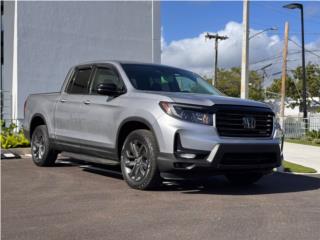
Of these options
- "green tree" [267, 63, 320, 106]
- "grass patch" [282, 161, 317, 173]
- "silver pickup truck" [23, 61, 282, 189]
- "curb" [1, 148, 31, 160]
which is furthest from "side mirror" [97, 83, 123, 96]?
"green tree" [267, 63, 320, 106]

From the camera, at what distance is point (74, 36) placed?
1877 centimetres

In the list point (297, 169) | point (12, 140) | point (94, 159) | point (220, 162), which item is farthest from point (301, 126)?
point (220, 162)

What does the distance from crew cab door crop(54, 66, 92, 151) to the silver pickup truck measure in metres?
0.02

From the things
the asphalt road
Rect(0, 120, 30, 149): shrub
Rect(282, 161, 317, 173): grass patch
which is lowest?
Rect(282, 161, 317, 173): grass patch

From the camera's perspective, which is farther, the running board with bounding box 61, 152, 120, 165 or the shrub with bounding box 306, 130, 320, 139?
the shrub with bounding box 306, 130, 320, 139

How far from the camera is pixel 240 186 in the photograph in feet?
27.5

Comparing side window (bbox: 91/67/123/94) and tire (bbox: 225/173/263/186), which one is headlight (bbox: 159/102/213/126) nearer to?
side window (bbox: 91/67/123/94)

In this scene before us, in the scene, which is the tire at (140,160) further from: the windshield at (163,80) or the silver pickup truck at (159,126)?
the windshield at (163,80)

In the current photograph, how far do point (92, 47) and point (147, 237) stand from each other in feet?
48.7

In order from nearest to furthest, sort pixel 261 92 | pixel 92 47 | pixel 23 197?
pixel 23 197 → pixel 92 47 → pixel 261 92

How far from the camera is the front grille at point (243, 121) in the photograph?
283 inches

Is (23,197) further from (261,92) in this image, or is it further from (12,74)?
(261,92)

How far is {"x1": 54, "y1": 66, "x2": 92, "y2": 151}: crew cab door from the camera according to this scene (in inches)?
346

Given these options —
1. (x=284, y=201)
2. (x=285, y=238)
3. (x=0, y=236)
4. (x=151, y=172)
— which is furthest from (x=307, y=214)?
Result: (x=0, y=236)
